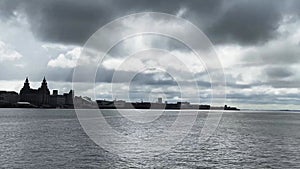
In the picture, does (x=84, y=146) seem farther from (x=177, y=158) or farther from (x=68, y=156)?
(x=177, y=158)

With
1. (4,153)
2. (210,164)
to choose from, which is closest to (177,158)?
(210,164)

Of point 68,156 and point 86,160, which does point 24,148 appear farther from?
point 86,160

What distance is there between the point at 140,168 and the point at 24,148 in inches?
1351

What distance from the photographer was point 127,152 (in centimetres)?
6988

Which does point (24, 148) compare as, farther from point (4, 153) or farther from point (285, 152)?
point (285, 152)

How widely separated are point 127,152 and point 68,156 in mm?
12175

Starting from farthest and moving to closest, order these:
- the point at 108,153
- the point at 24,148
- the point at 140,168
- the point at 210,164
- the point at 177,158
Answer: the point at 24,148 → the point at 108,153 → the point at 177,158 → the point at 210,164 → the point at 140,168

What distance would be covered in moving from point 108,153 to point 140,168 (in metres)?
16.6

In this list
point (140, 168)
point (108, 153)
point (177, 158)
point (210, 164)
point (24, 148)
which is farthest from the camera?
point (24, 148)

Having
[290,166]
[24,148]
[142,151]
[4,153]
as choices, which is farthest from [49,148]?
[290,166]

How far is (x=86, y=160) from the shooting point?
6078cm

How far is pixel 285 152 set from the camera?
249 feet

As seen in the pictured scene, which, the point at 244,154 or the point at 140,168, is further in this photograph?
the point at 244,154

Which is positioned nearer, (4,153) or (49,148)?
(4,153)
